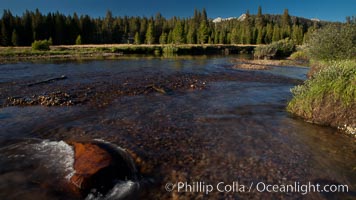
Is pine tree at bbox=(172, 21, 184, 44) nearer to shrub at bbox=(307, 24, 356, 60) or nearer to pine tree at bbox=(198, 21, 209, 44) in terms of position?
pine tree at bbox=(198, 21, 209, 44)

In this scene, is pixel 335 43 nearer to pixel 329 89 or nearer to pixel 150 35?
pixel 329 89

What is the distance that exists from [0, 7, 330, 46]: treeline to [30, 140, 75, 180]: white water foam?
7638 cm

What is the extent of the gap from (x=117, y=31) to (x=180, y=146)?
117m

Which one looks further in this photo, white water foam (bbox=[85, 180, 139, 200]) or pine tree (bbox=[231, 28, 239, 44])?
pine tree (bbox=[231, 28, 239, 44])

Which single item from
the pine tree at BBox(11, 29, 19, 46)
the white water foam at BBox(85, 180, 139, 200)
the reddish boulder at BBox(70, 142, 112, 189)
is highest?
the pine tree at BBox(11, 29, 19, 46)

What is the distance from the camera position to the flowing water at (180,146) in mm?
6441

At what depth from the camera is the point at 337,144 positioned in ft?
29.7

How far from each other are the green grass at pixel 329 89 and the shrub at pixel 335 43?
13781mm

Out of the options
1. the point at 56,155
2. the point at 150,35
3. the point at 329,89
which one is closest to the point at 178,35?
the point at 150,35

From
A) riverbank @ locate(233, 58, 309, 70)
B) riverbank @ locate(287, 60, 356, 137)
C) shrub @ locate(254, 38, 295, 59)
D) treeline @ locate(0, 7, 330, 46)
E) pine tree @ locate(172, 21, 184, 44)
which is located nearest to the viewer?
riverbank @ locate(287, 60, 356, 137)

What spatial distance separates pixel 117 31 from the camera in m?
118

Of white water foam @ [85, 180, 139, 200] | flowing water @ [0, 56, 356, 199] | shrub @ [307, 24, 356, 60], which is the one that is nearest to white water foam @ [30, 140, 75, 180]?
flowing water @ [0, 56, 356, 199]

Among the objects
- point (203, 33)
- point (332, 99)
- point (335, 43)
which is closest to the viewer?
point (332, 99)

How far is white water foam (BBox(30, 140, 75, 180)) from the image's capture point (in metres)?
7.09
